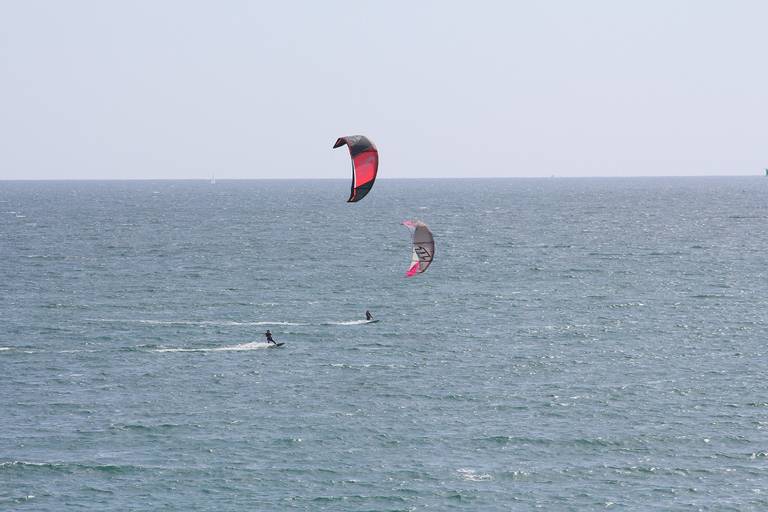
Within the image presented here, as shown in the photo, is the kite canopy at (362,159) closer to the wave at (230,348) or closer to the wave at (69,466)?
the wave at (69,466)

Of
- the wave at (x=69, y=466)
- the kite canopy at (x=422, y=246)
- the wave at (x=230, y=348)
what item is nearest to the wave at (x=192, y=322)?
the wave at (x=230, y=348)

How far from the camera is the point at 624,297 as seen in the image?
10356 centimetres

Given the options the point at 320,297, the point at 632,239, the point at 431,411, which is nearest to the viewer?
the point at 431,411

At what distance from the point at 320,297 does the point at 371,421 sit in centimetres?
4594

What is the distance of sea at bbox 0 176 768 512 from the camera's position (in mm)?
48000

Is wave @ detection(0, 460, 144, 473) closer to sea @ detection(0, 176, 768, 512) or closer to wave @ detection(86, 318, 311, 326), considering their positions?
sea @ detection(0, 176, 768, 512)

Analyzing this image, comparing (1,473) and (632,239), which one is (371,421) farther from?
(632,239)

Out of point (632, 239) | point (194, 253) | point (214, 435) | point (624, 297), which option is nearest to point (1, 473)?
point (214, 435)

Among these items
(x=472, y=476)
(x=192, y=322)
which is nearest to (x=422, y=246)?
(x=472, y=476)

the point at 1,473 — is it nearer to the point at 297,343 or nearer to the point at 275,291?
the point at 297,343

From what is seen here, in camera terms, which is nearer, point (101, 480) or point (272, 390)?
point (101, 480)

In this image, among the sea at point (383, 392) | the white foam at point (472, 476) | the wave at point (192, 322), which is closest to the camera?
the sea at point (383, 392)

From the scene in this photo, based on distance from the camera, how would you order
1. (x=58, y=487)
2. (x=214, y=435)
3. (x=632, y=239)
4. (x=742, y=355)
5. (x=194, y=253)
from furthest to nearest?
(x=632, y=239)
(x=194, y=253)
(x=742, y=355)
(x=214, y=435)
(x=58, y=487)

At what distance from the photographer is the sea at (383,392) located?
48.0 m
